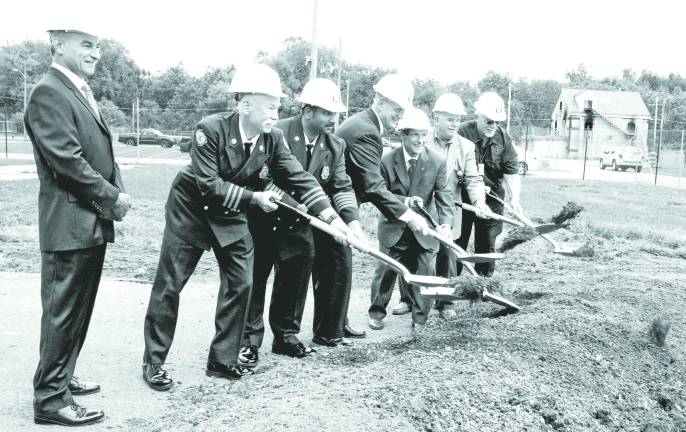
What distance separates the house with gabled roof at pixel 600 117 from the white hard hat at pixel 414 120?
56554 mm

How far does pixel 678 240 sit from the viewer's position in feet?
38.3

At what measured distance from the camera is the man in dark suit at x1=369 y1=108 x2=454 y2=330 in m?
6.34

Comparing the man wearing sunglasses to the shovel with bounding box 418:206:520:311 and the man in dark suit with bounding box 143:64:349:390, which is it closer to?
the shovel with bounding box 418:206:520:311

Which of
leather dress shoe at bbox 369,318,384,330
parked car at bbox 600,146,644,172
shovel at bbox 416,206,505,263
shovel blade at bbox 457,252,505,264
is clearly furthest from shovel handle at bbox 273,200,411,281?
parked car at bbox 600,146,644,172

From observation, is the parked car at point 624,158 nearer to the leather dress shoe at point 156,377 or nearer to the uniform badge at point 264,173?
the uniform badge at point 264,173

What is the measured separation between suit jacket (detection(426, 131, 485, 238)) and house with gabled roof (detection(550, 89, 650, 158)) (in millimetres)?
55594

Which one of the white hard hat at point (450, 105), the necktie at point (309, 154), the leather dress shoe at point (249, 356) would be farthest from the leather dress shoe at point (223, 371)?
the white hard hat at point (450, 105)

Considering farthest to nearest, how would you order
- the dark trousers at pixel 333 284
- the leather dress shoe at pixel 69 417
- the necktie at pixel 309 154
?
the dark trousers at pixel 333 284, the necktie at pixel 309 154, the leather dress shoe at pixel 69 417

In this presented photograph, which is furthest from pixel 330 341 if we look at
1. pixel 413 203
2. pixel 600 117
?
pixel 600 117

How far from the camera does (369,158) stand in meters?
6.03

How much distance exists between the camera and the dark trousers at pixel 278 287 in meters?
5.52

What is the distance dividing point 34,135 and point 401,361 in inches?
95.9

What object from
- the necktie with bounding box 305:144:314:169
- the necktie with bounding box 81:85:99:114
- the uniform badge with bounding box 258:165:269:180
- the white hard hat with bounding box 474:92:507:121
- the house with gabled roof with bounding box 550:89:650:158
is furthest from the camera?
the house with gabled roof with bounding box 550:89:650:158

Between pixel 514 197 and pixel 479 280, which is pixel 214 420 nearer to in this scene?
pixel 479 280
